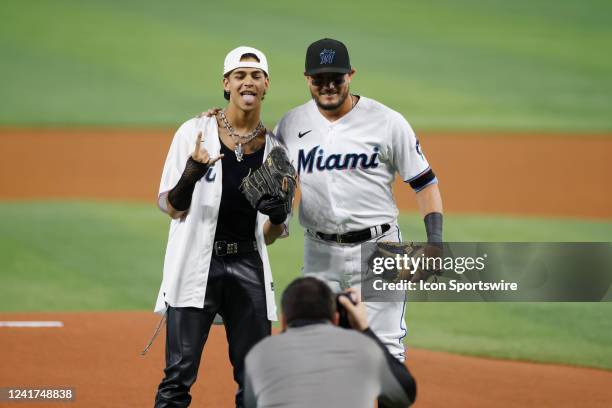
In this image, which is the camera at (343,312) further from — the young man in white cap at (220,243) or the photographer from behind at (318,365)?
the young man in white cap at (220,243)

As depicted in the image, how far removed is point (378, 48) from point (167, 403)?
13.9 meters

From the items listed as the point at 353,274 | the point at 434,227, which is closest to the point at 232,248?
the point at 353,274

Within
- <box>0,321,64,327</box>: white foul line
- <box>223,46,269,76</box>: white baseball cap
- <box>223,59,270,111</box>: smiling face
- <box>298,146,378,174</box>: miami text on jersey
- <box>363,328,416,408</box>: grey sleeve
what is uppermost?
<box>223,46,269,76</box>: white baseball cap

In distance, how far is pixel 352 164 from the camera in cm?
491

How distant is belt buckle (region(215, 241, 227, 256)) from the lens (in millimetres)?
4633

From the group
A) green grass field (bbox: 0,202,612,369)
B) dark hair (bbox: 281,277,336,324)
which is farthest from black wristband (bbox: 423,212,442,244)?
green grass field (bbox: 0,202,612,369)

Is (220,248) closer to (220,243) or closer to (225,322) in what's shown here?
(220,243)

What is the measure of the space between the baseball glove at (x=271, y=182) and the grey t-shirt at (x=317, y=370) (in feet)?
3.74

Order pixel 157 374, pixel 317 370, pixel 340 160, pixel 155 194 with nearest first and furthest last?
pixel 317 370 → pixel 340 160 → pixel 157 374 → pixel 155 194

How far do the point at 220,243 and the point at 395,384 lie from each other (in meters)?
1.49

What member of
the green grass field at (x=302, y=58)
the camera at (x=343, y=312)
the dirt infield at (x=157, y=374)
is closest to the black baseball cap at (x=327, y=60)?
the camera at (x=343, y=312)

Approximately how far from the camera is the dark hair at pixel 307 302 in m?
3.38

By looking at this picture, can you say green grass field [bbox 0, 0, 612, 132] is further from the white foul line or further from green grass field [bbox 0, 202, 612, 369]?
the white foul line

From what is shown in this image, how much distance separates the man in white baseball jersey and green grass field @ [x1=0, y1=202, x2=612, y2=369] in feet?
8.43
